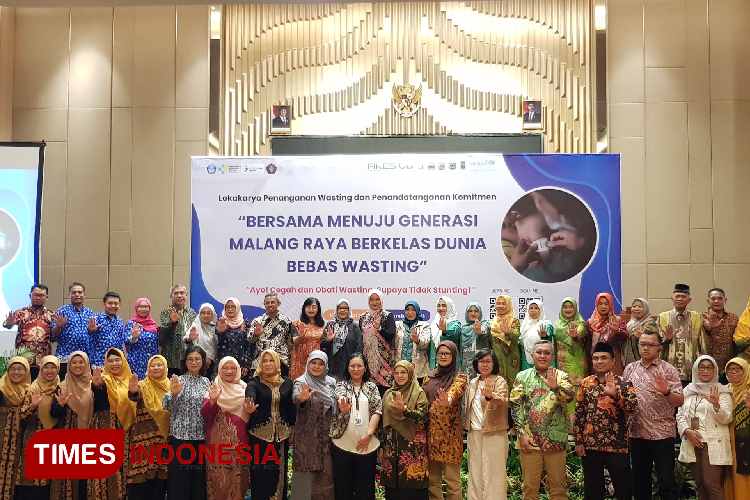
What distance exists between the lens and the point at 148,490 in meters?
4.60

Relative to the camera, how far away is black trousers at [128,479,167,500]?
4562 mm

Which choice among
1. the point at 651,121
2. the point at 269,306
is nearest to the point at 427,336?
the point at 269,306

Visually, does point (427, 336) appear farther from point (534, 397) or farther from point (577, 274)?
point (577, 274)

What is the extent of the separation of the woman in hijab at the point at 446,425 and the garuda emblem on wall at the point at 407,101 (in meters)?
3.43

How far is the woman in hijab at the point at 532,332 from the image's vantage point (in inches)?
225

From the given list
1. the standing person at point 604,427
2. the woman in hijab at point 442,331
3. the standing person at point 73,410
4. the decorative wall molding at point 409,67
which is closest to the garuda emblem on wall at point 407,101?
the decorative wall molding at point 409,67

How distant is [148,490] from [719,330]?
161 inches

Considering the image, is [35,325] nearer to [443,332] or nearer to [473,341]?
[443,332]

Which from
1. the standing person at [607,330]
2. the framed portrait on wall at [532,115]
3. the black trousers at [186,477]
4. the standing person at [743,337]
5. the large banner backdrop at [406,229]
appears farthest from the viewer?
the framed portrait on wall at [532,115]

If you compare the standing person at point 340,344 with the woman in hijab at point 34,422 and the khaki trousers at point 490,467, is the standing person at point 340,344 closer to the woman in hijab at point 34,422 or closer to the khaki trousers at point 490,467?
the khaki trousers at point 490,467

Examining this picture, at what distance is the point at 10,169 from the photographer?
7.10 meters

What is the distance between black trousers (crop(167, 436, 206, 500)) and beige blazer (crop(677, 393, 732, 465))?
289cm

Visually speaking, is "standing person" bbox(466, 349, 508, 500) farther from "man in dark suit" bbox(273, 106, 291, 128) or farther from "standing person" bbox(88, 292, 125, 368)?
"man in dark suit" bbox(273, 106, 291, 128)

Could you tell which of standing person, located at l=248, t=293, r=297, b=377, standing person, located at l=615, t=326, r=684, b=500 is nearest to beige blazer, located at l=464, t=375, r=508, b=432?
standing person, located at l=615, t=326, r=684, b=500
